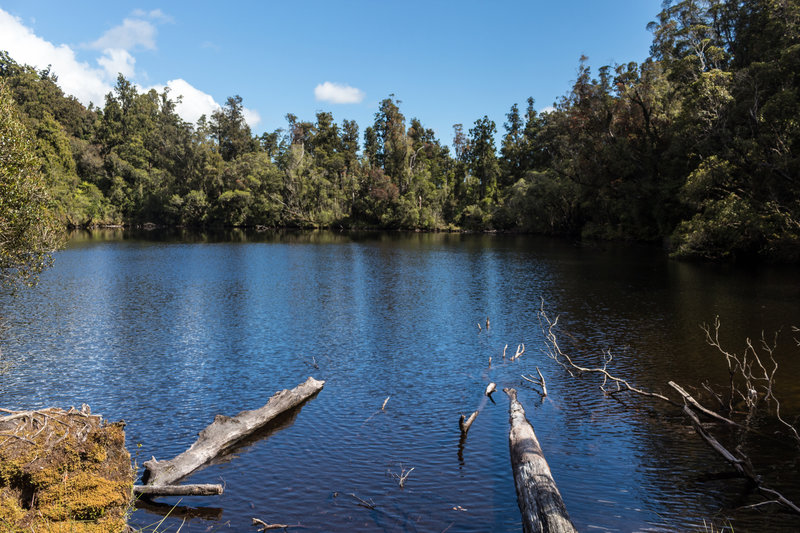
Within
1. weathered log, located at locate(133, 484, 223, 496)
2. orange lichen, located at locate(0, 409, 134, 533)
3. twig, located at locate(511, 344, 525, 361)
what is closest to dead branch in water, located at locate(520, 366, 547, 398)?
twig, located at locate(511, 344, 525, 361)

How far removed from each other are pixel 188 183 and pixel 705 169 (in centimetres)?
9926

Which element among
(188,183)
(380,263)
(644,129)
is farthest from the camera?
(188,183)

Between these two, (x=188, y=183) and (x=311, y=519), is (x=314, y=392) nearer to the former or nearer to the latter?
(x=311, y=519)

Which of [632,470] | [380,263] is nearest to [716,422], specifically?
[632,470]

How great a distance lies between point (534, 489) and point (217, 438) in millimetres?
7664

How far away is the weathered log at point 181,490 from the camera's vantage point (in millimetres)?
10516

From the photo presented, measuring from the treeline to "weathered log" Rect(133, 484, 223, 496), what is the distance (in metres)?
38.3

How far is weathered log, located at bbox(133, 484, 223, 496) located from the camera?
34.5 ft

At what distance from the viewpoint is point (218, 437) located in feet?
42.3

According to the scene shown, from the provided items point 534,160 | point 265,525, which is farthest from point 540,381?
point 534,160

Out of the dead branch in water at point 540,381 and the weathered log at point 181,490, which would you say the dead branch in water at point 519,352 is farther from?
the weathered log at point 181,490

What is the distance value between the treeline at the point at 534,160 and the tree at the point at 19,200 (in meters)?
42.1

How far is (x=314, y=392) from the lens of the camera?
1688 cm

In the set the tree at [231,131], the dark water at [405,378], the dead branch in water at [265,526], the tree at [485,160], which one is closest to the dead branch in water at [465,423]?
the dark water at [405,378]
